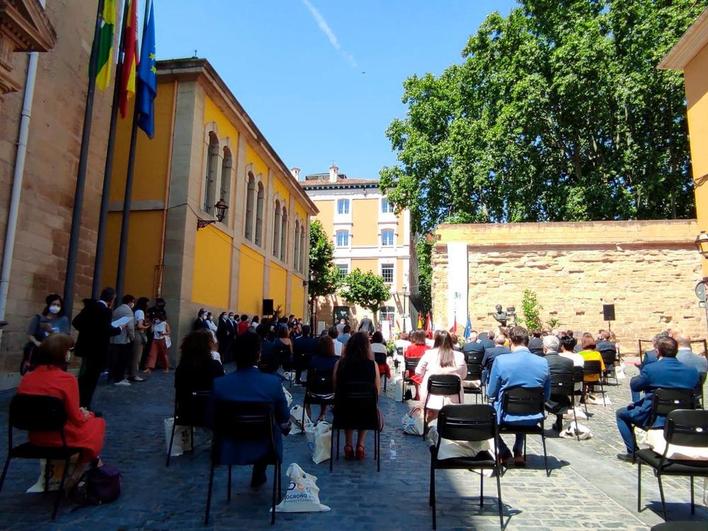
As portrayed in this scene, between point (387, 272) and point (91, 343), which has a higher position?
point (387, 272)

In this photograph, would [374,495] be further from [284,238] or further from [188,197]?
[284,238]

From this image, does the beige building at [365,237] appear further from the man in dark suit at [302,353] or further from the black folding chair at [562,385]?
the black folding chair at [562,385]

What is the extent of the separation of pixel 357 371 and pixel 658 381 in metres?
3.14

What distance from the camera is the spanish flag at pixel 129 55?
39.0 feet

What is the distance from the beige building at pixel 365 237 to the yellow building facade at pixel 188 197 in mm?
25668

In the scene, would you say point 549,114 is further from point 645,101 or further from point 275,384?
point 275,384

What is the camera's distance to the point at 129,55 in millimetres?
11836

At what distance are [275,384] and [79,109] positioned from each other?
1048 centimetres

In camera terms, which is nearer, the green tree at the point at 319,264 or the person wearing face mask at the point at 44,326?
the person wearing face mask at the point at 44,326

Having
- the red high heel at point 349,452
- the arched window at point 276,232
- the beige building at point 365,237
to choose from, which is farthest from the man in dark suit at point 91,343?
the beige building at point 365,237

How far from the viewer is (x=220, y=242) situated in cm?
1880

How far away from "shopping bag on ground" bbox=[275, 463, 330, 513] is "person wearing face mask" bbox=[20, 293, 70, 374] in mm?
5321

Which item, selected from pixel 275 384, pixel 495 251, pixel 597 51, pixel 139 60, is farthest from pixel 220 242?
pixel 597 51

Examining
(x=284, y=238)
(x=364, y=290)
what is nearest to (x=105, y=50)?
(x=284, y=238)
